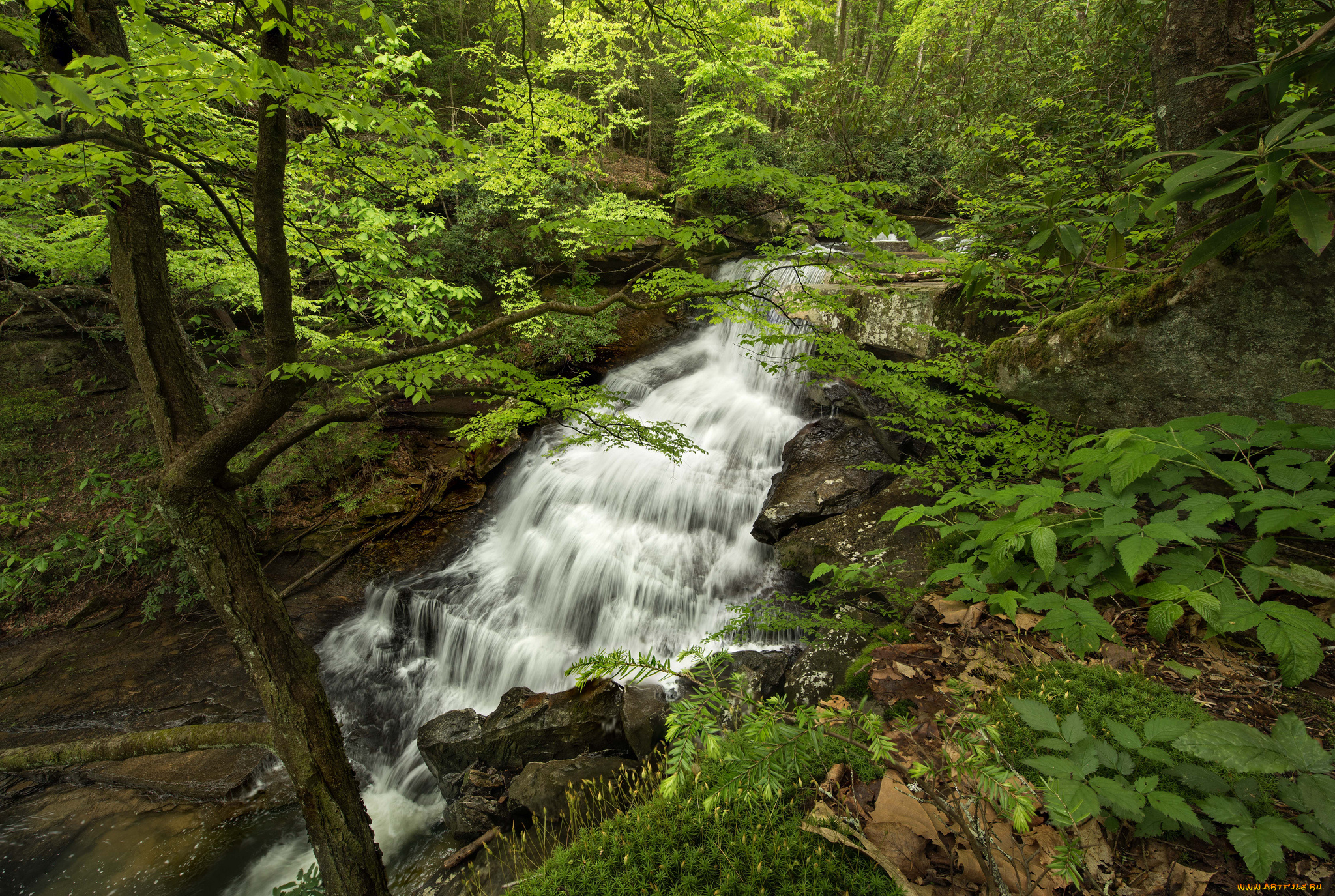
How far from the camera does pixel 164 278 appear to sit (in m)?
3.17

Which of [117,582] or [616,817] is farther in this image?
[117,582]

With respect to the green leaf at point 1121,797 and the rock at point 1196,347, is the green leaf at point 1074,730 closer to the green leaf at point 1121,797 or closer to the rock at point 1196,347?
the green leaf at point 1121,797

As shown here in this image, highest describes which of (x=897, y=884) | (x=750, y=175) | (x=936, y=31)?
(x=936, y=31)

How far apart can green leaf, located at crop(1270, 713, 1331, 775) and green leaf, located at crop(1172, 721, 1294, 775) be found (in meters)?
0.02

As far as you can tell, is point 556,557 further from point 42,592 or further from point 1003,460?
point 42,592

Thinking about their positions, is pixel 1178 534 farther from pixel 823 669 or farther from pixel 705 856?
pixel 823 669

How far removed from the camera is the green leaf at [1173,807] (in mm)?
1524

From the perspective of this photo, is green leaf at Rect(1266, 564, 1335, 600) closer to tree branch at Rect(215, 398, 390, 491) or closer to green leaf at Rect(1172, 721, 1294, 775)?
green leaf at Rect(1172, 721, 1294, 775)

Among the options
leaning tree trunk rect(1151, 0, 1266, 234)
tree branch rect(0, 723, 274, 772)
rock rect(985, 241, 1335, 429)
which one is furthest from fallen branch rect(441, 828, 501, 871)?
leaning tree trunk rect(1151, 0, 1266, 234)

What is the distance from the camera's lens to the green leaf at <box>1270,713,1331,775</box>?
1452 millimetres

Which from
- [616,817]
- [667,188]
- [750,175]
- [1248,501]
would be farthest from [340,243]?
[667,188]

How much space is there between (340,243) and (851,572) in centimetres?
645

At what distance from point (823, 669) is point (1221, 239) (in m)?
4.18

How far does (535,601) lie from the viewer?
784 cm
